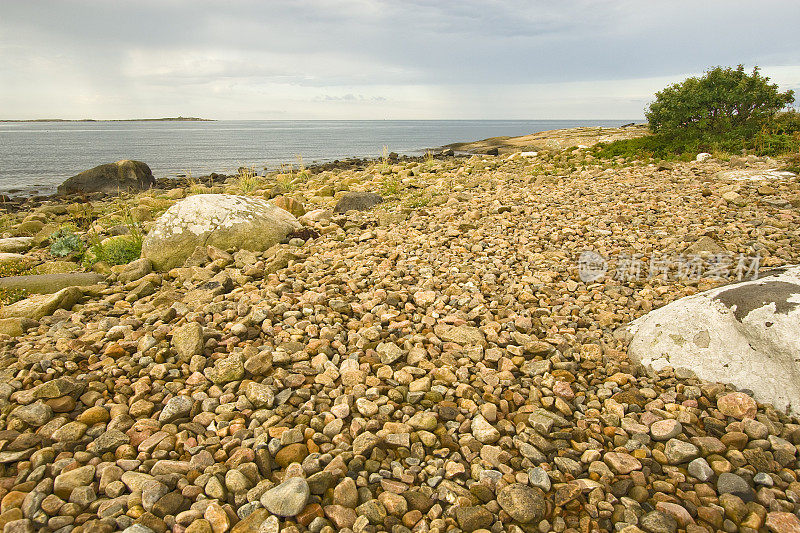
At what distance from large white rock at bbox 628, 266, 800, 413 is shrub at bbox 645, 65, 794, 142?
517 inches

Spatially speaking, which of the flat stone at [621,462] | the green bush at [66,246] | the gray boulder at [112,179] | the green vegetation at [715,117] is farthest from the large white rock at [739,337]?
the gray boulder at [112,179]

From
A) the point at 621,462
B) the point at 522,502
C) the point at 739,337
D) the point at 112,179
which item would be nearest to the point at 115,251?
the point at 522,502

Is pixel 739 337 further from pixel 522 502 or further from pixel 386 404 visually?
pixel 386 404

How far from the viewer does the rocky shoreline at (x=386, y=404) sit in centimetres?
242

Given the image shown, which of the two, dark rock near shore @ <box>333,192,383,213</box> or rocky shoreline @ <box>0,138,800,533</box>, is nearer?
rocky shoreline @ <box>0,138,800,533</box>

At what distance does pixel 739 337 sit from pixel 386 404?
9.33 ft

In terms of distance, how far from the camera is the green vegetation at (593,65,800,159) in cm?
1334

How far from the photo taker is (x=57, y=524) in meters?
2.33

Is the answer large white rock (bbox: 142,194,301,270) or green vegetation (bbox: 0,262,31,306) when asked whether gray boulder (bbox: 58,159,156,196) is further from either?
large white rock (bbox: 142,194,301,270)

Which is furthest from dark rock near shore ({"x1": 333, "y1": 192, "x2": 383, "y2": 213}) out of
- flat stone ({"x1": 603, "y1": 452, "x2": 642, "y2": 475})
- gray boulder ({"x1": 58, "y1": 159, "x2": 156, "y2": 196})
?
gray boulder ({"x1": 58, "y1": 159, "x2": 156, "y2": 196})

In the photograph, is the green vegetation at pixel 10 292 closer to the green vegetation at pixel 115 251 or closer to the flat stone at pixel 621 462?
the green vegetation at pixel 115 251

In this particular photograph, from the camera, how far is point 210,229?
7.43 m

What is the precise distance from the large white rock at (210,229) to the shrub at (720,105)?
555 inches

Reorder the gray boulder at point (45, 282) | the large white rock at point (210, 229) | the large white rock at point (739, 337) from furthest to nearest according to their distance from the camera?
the large white rock at point (210, 229) < the gray boulder at point (45, 282) < the large white rock at point (739, 337)
